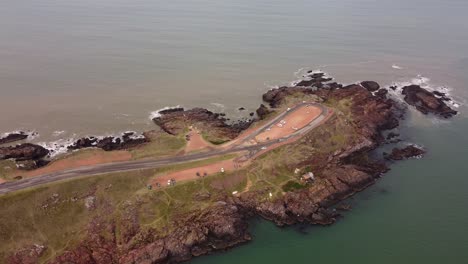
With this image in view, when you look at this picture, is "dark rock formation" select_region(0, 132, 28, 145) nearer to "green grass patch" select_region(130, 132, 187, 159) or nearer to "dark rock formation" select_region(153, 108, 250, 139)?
"green grass patch" select_region(130, 132, 187, 159)

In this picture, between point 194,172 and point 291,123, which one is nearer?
point 194,172

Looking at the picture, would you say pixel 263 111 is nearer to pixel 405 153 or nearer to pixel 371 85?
pixel 405 153

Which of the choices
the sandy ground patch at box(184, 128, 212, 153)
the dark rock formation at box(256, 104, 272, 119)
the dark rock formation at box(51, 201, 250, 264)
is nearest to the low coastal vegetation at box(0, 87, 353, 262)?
the dark rock formation at box(51, 201, 250, 264)

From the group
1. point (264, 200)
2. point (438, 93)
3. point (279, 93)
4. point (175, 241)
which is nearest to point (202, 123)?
point (279, 93)

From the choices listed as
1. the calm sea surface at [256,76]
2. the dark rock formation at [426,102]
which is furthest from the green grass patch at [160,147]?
the dark rock formation at [426,102]

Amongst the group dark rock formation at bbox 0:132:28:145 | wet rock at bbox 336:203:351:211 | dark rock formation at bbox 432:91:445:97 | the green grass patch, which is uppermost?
dark rock formation at bbox 0:132:28:145

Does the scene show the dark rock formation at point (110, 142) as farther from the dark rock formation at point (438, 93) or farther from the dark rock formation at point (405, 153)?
the dark rock formation at point (438, 93)
